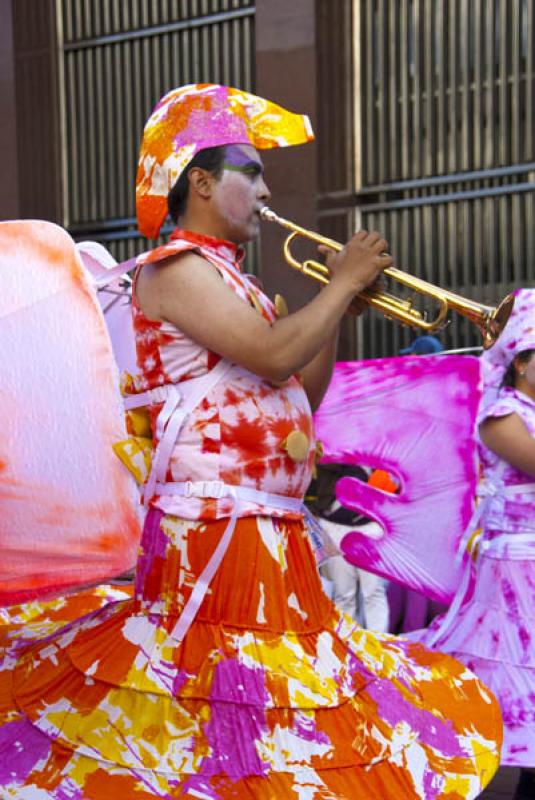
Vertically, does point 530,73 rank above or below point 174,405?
above

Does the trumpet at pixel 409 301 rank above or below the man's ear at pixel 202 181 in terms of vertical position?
below

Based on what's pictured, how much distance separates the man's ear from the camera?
319 cm

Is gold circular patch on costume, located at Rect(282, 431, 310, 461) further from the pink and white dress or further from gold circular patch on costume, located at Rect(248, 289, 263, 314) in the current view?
the pink and white dress

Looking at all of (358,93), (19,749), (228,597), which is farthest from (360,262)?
(358,93)

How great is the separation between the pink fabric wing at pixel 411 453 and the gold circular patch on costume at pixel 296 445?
245 centimetres

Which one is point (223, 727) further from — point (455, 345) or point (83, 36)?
point (83, 36)

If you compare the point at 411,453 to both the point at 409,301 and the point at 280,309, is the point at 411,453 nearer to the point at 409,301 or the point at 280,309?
the point at 409,301

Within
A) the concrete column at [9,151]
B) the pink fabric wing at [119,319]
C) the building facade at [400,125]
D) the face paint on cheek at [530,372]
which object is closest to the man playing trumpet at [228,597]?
the face paint on cheek at [530,372]

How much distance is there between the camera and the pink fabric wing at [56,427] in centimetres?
438

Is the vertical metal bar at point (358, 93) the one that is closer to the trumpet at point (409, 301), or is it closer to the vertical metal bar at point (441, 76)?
the vertical metal bar at point (441, 76)

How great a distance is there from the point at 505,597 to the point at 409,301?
1.48 meters

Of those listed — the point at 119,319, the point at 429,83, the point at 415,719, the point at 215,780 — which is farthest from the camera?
the point at 429,83

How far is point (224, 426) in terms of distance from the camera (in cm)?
304

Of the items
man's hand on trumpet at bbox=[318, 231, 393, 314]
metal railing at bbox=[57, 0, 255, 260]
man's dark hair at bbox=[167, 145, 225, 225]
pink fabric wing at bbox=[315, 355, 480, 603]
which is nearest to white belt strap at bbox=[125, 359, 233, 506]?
man's hand on trumpet at bbox=[318, 231, 393, 314]
